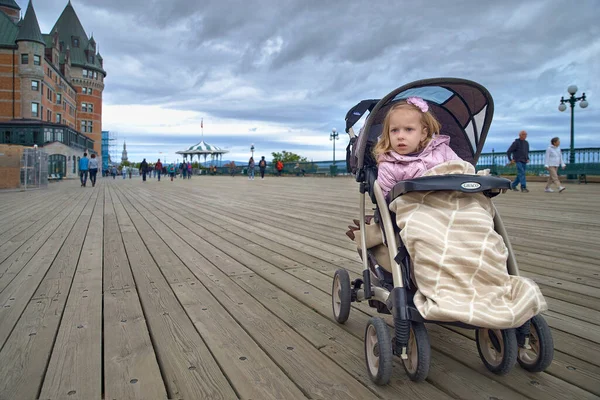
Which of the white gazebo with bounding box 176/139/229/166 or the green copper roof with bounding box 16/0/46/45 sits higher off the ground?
the green copper roof with bounding box 16/0/46/45

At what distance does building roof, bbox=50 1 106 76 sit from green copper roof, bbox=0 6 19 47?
66.1 ft

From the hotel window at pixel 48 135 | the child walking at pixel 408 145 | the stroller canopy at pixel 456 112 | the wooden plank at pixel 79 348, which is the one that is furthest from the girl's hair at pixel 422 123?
the hotel window at pixel 48 135

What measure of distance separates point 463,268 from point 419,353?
404 mm

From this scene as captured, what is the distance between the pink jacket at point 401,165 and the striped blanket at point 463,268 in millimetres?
337

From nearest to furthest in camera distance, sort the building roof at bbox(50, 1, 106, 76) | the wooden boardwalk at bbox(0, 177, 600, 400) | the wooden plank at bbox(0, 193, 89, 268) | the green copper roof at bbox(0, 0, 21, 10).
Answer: the wooden boardwalk at bbox(0, 177, 600, 400), the wooden plank at bbox(0, 193, 89, 268), the green copper roof at bbox(0, 0, 21, 10), the building roof at bbox(50, 1, 106, 76)

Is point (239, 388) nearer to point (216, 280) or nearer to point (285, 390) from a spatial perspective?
point (285, 390)

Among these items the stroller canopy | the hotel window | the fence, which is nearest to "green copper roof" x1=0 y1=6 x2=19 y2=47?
the hotel window

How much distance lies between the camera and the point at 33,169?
17.5 meters

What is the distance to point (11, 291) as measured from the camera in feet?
10.3

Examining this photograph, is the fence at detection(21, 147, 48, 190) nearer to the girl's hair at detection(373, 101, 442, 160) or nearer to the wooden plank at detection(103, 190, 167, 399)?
the wooden plank at detection(103, 190, 167, 399)

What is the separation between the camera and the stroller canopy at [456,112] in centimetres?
241

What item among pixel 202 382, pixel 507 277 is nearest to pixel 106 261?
pixel 202 382

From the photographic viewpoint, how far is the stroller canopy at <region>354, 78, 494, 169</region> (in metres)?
2.41

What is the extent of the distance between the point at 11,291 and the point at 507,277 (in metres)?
3.52
